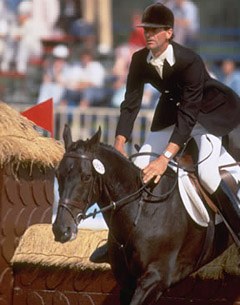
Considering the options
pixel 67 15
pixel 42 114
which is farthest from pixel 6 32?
pixel 42 114

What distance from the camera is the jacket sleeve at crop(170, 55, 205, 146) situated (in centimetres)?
574

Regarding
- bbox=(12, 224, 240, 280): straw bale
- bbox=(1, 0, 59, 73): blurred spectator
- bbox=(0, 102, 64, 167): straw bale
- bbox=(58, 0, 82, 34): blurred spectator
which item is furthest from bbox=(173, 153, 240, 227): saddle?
bbox=(58, 0, 82, 34): blurred spectator

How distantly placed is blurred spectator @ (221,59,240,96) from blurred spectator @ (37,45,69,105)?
6.77 feet

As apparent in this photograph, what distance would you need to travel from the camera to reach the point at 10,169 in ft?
22.0

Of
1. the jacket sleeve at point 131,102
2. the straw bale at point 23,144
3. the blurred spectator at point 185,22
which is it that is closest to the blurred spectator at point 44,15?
the blurred spectator at point 185,22

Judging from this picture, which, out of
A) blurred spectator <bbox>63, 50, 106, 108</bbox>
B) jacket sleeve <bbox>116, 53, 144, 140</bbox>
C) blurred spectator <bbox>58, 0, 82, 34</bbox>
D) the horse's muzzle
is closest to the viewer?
the horse's muzzle

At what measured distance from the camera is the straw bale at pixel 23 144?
21.5 ft

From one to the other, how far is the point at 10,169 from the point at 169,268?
1.47 meters

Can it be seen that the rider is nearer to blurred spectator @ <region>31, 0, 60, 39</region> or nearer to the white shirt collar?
the white shirt collar

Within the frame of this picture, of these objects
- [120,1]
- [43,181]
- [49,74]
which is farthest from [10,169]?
[120,1]

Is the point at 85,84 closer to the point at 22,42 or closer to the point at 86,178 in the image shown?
the point at 22,42

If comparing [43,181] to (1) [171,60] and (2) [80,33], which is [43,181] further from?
(2) [80,33]

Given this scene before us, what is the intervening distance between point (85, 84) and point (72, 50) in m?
0.96

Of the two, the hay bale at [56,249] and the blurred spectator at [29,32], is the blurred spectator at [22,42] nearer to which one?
the blurred spectator at [29,32]
